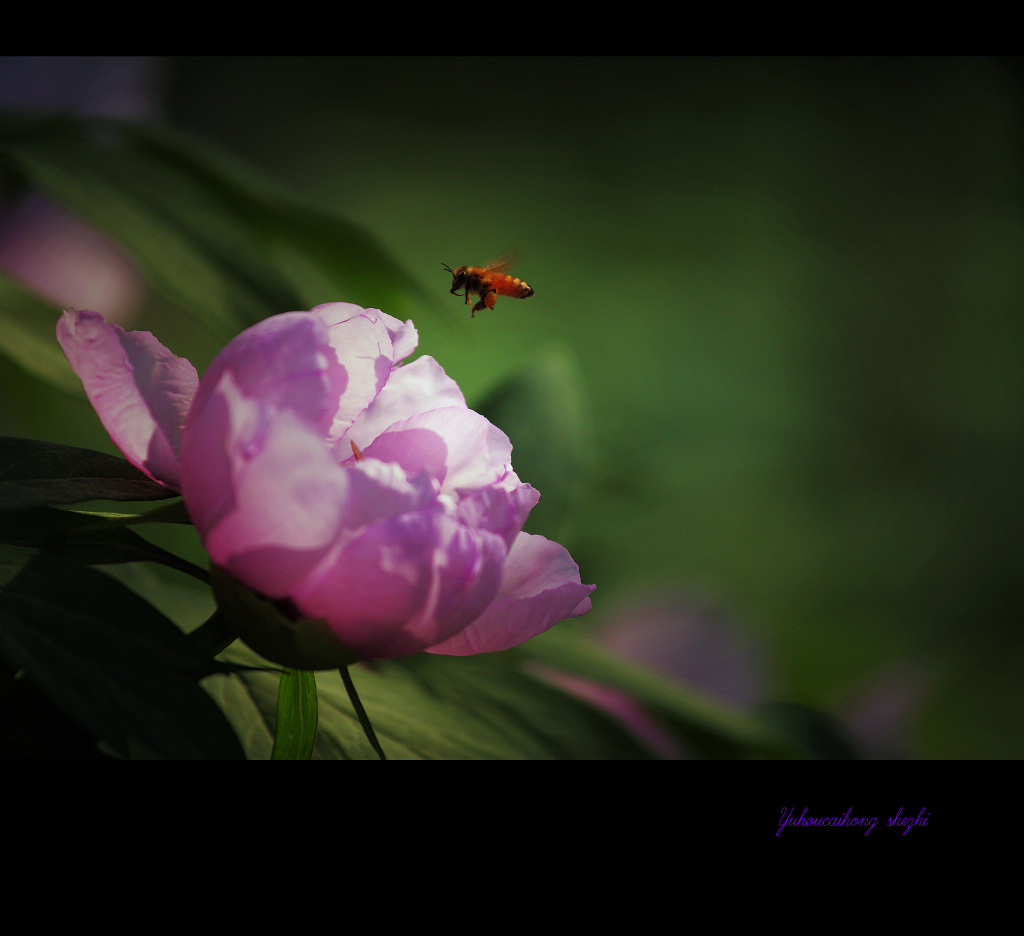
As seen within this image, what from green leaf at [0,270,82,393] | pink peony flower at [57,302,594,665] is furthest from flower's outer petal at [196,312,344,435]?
green leaf at [0,270,82,393]

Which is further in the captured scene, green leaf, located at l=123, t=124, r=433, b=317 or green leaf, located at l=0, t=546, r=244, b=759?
green leaf, located at l=123, t=124, r=433, b=317

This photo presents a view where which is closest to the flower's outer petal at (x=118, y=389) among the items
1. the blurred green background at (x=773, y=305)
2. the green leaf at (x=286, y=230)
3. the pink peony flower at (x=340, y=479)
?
the pink peony flower at (x=340, y=479)

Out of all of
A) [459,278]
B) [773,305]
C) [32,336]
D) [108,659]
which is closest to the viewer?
[108,659]

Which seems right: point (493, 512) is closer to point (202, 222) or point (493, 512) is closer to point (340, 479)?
point (340, 479)

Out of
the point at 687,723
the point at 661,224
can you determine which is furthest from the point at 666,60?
the point at 687,723

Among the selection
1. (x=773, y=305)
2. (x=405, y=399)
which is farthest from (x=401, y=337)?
(x=773, y=305)

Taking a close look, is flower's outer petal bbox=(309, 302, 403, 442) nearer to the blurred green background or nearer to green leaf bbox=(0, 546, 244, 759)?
green leaf bbox=(0, 546, 244, 759)
